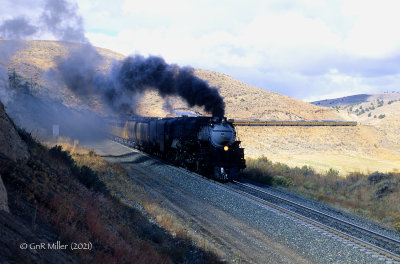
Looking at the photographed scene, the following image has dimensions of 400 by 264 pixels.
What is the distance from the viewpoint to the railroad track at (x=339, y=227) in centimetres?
1041

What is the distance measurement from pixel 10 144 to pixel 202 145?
502 inches

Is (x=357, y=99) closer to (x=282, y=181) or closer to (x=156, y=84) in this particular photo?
(x=156, y=84)

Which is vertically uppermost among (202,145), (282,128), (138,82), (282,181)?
(138,82)

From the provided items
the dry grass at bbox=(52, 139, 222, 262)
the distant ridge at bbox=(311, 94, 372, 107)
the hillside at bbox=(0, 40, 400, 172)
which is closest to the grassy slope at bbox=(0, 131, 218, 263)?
the dry grass at bbox=(52, 139, 222, 262)

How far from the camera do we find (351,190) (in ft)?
73.0

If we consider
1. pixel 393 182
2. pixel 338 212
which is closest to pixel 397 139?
pixel 393 182

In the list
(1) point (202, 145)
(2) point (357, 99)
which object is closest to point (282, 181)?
(1) point (202, 145)

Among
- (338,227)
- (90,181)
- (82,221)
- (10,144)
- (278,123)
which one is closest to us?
(82,221)

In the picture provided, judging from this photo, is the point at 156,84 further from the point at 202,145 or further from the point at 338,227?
the point at 338,227

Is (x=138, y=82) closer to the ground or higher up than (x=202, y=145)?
higher up

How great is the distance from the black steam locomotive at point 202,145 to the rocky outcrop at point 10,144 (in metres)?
11.5

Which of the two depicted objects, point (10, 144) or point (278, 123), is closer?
point (10, 144)

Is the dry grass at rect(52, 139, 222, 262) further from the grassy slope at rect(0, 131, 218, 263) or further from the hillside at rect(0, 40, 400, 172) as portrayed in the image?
the hillside at rect(0, 40, 400, 172)

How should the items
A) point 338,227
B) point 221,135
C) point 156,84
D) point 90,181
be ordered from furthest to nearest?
point 156,84
point 221,135
point 90,181
point 338,227
